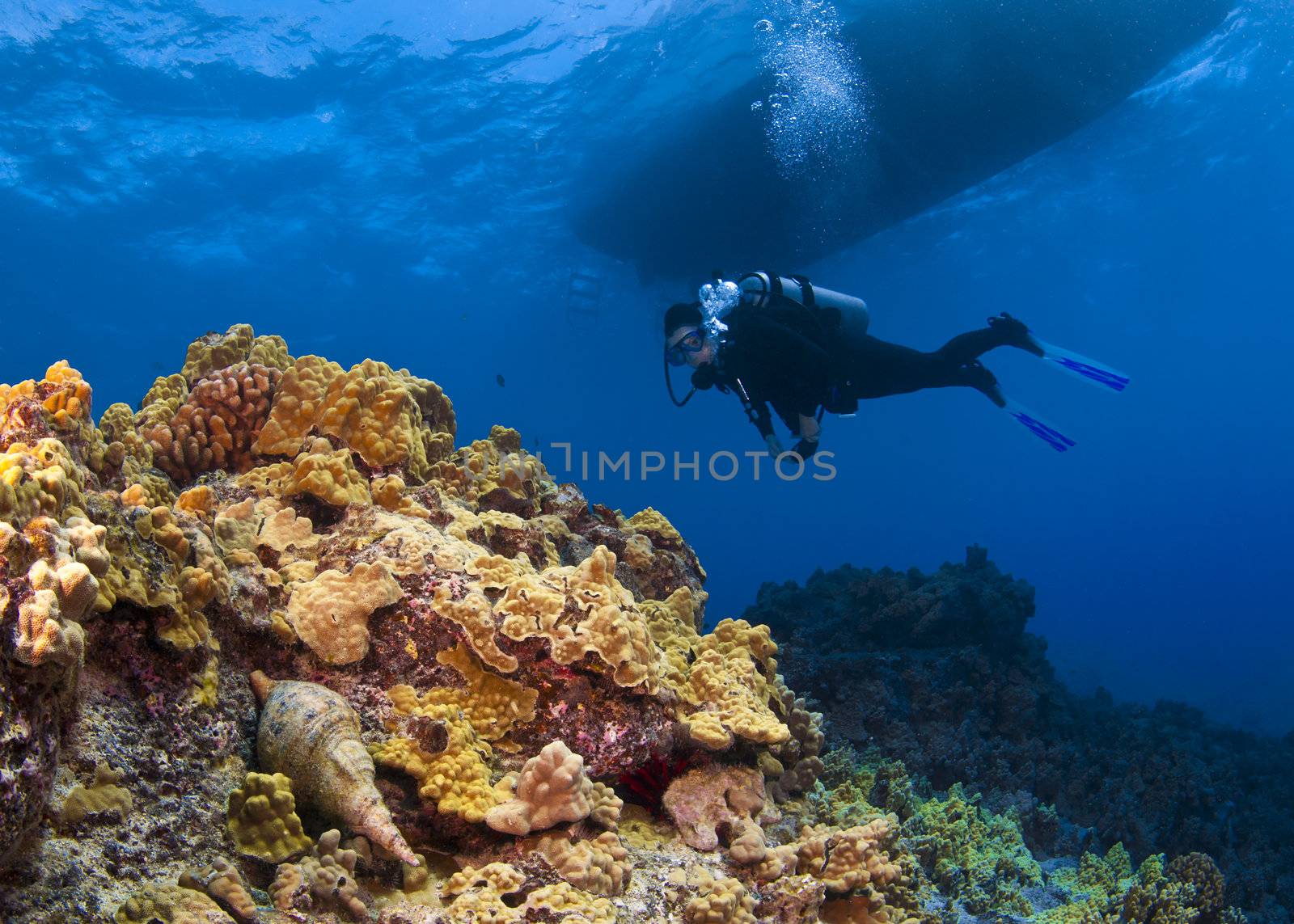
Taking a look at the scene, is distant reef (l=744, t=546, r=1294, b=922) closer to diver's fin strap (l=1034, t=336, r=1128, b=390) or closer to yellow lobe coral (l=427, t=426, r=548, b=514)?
diver's fin strap (l=1034, t=336, r=1128, b=390)

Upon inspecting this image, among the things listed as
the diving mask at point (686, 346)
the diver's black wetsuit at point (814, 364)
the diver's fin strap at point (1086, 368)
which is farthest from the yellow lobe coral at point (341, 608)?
the diver's fin strap at point (1086, 368)

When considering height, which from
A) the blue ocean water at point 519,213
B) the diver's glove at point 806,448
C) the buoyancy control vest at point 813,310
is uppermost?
the blue ocean water at point 519,213

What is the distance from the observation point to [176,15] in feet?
64.6

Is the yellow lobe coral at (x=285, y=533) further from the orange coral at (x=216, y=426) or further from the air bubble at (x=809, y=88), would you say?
the air bubble at (x=809, y=88)

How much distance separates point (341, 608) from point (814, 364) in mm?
5704

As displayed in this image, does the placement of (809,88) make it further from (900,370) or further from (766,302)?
(766,302)

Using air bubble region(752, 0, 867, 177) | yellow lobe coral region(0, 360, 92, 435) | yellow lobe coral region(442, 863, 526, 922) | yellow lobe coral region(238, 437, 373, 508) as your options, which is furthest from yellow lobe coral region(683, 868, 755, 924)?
air bubble region(752, 0, 867, 177)

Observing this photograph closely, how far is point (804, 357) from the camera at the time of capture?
7414 mm

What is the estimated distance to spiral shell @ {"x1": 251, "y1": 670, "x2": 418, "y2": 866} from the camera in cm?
249

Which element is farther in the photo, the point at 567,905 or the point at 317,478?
the point at 317,478

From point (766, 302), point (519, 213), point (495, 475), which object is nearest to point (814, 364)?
point (766, 302)

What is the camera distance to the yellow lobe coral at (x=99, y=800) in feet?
6.54

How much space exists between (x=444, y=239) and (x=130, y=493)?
32.2 m

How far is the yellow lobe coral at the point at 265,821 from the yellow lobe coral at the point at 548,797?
→ 707 millimetres
